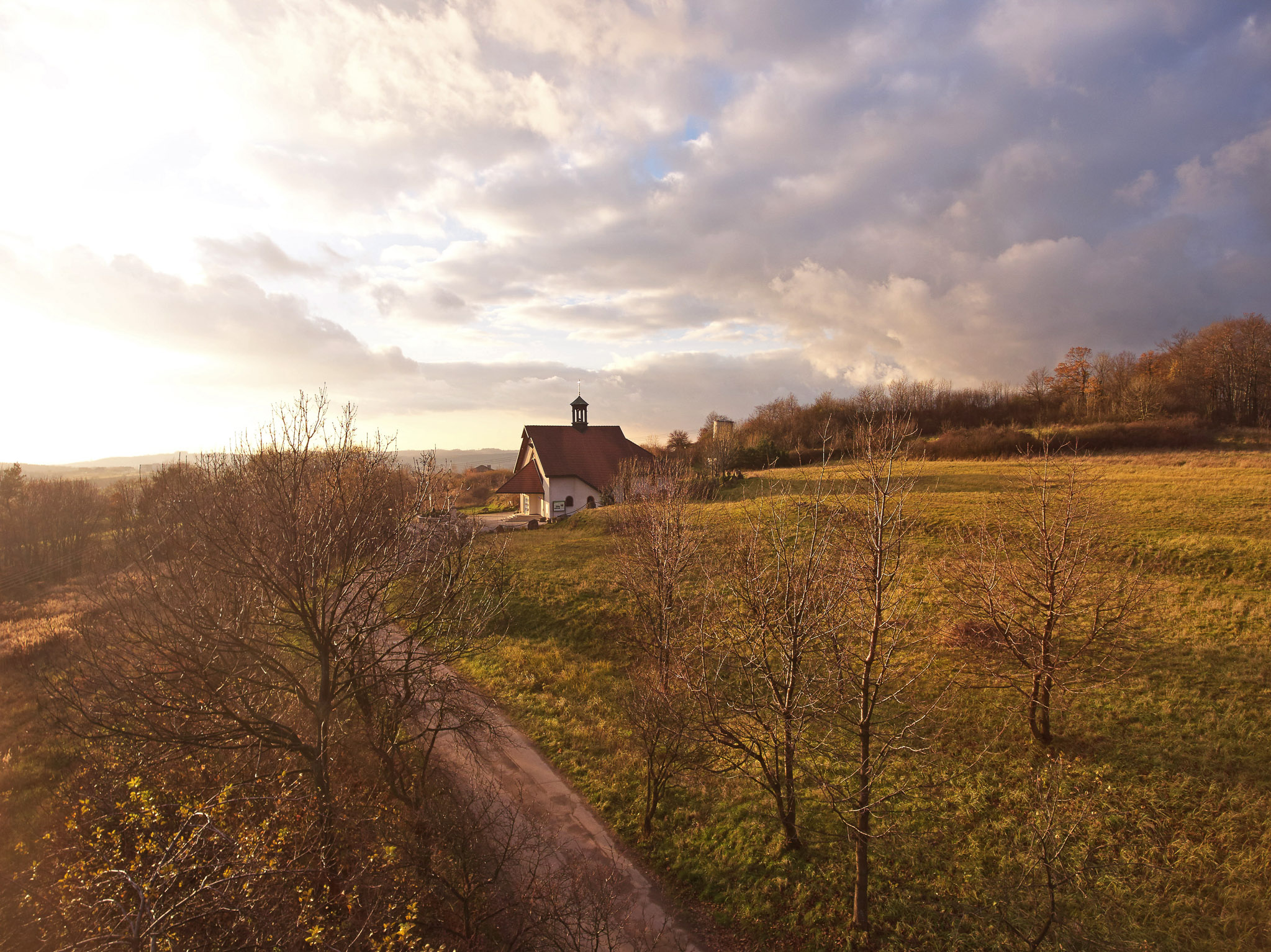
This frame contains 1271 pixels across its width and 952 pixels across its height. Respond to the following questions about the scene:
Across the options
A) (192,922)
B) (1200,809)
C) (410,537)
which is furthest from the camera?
(410,537)

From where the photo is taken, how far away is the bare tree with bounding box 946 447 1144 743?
1080 centimetres

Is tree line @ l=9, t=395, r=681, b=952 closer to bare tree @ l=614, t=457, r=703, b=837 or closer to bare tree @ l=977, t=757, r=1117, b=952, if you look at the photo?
bare tree @ l=614, t=457, r=703, b=837

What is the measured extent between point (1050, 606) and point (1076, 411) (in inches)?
2312

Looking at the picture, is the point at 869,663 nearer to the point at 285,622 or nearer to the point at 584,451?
the point at 285,622

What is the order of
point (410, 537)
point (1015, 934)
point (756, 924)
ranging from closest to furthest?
point (1015, 934), point (756, 924), point (410, 537)

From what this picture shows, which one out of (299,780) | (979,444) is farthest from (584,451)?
(299,780)

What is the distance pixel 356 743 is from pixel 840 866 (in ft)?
33.8

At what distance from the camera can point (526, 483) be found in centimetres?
4738

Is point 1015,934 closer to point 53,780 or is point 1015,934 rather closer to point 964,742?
point 964,742

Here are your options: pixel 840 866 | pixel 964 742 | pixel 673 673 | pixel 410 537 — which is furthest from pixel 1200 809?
pixel 410 537

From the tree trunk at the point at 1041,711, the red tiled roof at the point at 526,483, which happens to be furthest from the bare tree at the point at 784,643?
the red tiled roof at the point at 526,483

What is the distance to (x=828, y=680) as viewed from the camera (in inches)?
364

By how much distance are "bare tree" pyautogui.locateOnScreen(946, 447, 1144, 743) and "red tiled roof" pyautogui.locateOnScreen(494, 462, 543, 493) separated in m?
35.5

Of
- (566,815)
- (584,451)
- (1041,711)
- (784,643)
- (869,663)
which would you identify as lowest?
(566,815)
